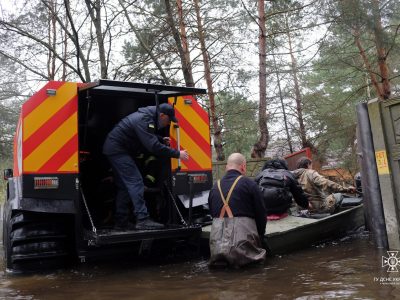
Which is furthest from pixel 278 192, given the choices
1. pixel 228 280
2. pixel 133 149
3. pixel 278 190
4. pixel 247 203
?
pixel 133 149

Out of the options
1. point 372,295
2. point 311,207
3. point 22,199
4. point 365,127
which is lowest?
point 372,295

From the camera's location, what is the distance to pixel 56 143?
476 cm

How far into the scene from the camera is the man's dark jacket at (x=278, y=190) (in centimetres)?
554

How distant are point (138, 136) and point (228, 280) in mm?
1892

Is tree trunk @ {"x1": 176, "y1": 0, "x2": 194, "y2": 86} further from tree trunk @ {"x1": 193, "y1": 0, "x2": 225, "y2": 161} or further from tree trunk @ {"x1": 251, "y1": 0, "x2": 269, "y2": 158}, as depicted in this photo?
tree trunk @ {"x1": 251, "y1": 0, "x2": 269, "y2": 158}

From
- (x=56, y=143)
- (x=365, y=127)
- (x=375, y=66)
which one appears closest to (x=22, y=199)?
(x=56, y=143)

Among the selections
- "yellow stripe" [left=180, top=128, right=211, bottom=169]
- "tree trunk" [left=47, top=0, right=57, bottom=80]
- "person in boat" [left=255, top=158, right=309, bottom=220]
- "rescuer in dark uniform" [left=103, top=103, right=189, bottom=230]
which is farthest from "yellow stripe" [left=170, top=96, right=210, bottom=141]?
"tree trunk" [left=47, top=0, right=57, bottom=80]

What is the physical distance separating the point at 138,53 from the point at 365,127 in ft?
26.2

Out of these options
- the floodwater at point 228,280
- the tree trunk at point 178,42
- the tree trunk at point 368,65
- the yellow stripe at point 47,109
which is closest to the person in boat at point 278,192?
the floodwater at point 228,280

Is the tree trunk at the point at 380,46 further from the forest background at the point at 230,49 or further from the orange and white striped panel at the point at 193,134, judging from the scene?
the orange and white striped panel at the point at 193,134

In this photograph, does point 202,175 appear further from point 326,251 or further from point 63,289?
point 63,289

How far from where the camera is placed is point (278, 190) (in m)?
5.53

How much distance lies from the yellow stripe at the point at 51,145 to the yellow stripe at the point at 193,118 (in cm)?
A: 146

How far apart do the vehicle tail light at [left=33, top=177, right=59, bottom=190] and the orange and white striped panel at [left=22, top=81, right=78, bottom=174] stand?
0.25 feet
